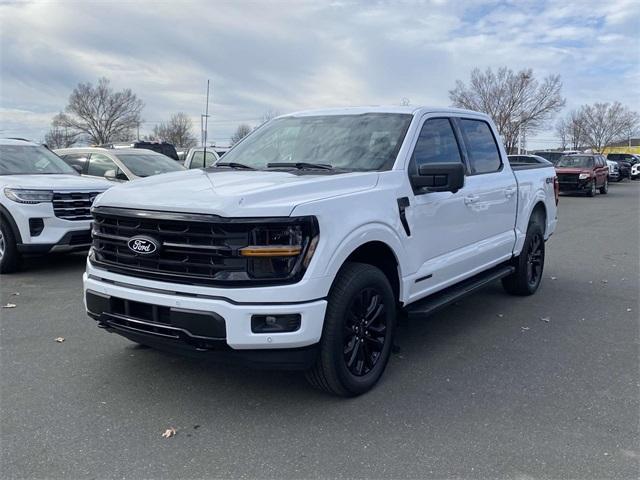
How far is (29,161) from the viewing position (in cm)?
856

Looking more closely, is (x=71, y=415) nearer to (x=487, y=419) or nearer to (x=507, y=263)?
(x=487, y=419)

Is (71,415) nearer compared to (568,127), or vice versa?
(71,415)

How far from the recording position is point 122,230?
3617 mm

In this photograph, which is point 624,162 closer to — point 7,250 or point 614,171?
point 614,171

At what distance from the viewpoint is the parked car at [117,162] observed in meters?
9.93

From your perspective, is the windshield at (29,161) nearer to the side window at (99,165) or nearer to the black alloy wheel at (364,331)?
the side window at (99,165)

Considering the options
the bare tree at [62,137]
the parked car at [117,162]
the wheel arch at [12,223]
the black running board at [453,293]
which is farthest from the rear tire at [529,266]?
the bare tree at [62,137]

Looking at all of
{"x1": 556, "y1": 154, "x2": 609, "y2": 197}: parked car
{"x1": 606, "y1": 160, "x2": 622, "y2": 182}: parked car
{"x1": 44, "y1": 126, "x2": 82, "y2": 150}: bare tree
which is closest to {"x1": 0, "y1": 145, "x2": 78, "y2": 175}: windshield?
{"x1": 556, "y1": 154, "x2": 609, "y2": 197}: parked car

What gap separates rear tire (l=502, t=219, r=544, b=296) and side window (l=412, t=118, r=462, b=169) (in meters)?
1.86

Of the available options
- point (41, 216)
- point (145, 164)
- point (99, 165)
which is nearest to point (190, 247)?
point (41, 216)

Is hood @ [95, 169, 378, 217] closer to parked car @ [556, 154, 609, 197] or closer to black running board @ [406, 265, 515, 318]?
black running board @ [406, 265, 515, 318]

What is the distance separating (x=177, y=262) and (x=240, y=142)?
7.27ft

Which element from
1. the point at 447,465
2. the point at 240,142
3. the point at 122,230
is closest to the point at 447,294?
the point at 447,465

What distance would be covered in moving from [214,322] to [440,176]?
1.93m
